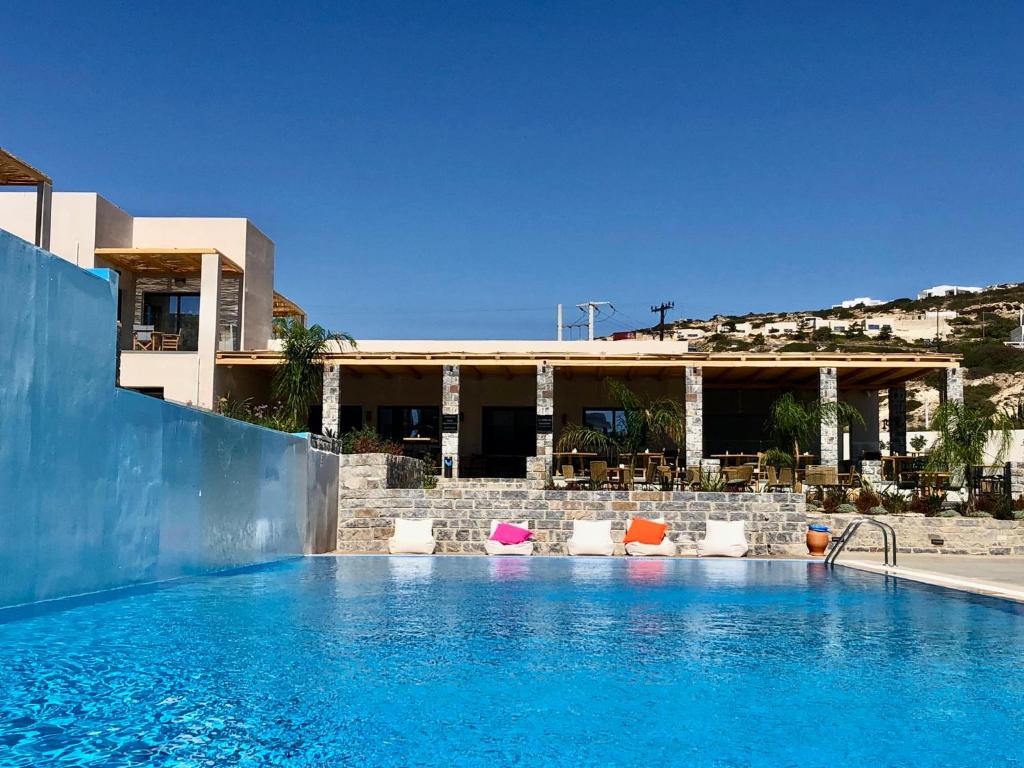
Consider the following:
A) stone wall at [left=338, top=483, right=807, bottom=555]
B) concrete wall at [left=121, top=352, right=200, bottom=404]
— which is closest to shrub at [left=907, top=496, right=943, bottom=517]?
stone wall at [left=338, top=483, right=807, bottom=555]

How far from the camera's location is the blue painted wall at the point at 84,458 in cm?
846

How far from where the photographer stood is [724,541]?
1672 centimetres

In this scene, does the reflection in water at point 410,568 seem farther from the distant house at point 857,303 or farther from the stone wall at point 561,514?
the distant house at point 857,303

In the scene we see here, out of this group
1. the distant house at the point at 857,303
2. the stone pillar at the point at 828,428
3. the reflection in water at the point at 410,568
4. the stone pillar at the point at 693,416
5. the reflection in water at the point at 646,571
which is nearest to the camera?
the reflection in water at the point at 410,568

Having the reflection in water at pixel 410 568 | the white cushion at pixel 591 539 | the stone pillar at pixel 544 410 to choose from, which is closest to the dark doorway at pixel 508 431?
the stone pillar at pixel 544 410

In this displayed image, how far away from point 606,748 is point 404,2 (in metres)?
21.3

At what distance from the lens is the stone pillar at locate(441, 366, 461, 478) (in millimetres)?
22484

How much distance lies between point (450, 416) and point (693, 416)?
5.58 meters

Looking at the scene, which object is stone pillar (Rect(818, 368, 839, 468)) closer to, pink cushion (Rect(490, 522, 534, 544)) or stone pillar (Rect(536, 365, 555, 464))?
stone pillar (Rect(536, 365, 555, 464))

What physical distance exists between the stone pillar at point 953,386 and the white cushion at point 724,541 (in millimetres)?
7645

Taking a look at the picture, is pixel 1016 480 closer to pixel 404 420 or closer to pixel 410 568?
pixel 410 568

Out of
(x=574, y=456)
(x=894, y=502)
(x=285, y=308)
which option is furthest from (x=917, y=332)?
(x=894, y=502)

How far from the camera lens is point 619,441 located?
22438 millimetres

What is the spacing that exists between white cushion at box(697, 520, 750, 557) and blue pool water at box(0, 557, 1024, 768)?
17.5 feet
